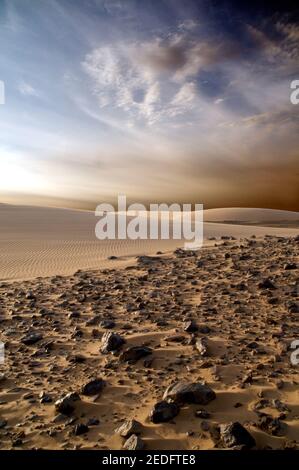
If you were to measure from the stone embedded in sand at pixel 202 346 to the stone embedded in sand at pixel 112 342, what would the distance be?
1065 mm

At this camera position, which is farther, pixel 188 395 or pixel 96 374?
pixel 96 374

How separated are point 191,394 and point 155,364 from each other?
3.16ft

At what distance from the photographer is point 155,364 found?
4.62 meters

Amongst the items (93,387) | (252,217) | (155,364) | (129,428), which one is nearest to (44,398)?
(93,387)

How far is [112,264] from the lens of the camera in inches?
456

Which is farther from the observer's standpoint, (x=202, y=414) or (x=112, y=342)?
(x=112, y=342)

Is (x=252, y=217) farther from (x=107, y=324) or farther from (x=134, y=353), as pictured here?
(x=134, y=353)

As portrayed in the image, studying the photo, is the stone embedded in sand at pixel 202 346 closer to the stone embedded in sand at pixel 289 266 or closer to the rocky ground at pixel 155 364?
the rocky ground at pixel 155 364

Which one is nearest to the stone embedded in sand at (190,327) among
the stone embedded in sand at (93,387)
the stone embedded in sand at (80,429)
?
the stone embedded in sand at (93,387)

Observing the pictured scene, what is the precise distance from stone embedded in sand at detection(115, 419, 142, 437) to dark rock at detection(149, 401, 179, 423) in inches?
6.5

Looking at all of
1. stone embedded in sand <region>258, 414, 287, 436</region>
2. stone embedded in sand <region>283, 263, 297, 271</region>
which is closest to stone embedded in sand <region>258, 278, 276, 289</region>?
stone embedded in sand <region>283, 263, 297, 271</region>
